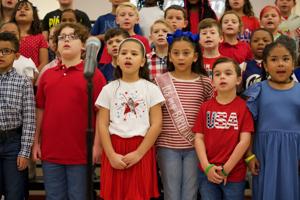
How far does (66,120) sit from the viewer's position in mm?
3012

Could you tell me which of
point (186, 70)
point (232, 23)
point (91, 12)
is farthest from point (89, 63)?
point (91, 12)

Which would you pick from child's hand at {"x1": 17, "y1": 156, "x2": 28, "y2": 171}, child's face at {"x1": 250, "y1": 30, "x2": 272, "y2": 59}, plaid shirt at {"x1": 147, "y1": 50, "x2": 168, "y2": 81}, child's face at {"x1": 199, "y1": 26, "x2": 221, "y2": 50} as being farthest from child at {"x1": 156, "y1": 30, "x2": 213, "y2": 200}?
child's hand at {"x1": 17, "y1": 156, "x2": 28, "y2": 171}

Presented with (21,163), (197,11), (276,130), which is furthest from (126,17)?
(276,130)

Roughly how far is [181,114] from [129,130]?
0.36 metres

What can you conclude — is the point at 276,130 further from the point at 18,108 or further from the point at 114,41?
the point at 18,108

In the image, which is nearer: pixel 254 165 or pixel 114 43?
pixel 254 165

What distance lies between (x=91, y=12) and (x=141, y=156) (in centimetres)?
480

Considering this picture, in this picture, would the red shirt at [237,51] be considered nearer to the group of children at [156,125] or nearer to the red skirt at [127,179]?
the group of children at [156,125]

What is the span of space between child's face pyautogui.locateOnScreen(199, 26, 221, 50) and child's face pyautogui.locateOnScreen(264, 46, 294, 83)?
65 centimetres

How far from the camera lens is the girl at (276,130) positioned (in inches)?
110

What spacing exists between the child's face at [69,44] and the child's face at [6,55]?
33cm

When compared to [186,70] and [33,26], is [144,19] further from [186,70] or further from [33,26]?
[186,70]

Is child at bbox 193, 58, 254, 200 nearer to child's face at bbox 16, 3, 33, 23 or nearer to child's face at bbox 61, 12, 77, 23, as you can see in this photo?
child's face at bbox 61, 12, 77, 23

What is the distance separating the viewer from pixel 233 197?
113 inches
